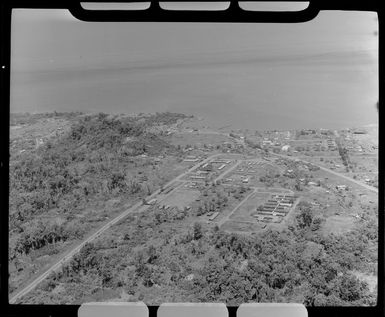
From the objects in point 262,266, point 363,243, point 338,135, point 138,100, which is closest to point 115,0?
point 138,100

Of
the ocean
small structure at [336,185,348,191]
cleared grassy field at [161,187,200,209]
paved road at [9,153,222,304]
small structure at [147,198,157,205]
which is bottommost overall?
paved road at [9,153,222,304]

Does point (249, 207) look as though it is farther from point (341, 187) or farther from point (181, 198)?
point (341, 187)

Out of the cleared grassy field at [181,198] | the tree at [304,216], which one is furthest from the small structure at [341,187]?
the cleared grassy field at [181,198]

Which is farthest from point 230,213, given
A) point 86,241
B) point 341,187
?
point 86,241

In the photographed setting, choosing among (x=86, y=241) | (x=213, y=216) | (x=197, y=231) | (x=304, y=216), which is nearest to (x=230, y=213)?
(x=213, y=216)

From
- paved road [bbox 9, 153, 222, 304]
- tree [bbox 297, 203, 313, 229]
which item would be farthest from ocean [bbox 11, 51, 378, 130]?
tree [bbox 297, 203, 313, 229]

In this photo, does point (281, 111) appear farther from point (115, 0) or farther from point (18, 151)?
point (18, 151)

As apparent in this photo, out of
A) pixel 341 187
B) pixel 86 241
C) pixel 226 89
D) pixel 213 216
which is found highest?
pixel 226 89

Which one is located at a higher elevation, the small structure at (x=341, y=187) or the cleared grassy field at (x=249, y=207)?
the small structure at (x=341, y=187)

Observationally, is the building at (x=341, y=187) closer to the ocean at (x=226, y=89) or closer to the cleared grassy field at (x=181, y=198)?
the ocean at (x=226, y=89)

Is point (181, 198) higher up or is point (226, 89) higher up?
point (226, 89)

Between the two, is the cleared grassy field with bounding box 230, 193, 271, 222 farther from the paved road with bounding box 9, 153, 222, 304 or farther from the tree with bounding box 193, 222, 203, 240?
the paved road with bounding box 9, 153, 222, 304
